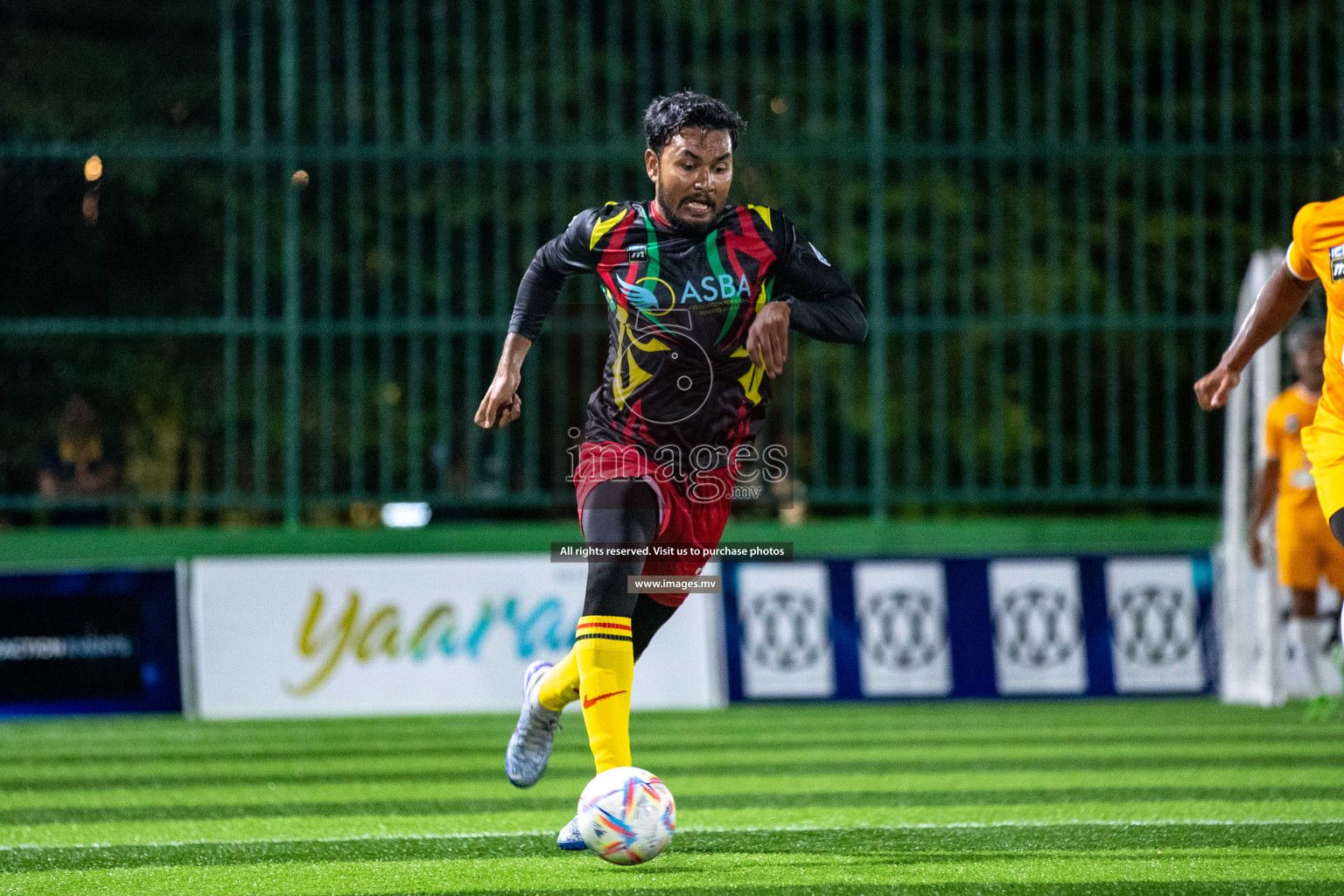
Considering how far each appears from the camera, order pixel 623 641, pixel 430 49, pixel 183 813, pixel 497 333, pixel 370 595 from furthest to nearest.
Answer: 1. pixel 430 49
2. pixel 497 333
3. pixel 370 595
4. pixel 183 813
5. pixel 623 641

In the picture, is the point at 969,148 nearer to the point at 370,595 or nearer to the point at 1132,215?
the point at 1132,215

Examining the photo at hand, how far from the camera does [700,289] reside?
4.86 metres

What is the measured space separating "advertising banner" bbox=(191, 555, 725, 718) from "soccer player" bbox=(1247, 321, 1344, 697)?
3083 mm

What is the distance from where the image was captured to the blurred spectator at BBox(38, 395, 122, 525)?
1091 centimetres

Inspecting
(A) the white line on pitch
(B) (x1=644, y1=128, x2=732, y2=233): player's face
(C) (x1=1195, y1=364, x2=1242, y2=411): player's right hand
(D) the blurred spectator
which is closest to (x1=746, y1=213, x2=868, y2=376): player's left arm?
(B) (x1=644, y1=128, x2=732, y2=233): player's face

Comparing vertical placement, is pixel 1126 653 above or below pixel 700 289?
below

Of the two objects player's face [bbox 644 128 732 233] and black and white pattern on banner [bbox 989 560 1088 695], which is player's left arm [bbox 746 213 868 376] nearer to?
player's face [bbox 644 128 732 233]

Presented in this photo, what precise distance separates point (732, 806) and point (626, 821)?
6.14 ft

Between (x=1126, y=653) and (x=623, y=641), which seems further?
(x=1126, y=653)

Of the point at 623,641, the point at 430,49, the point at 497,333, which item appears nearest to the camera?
the point at 623,641

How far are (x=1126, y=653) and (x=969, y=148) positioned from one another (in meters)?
3.24

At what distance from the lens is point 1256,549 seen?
10.1m

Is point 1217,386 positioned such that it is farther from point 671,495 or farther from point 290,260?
point 290,260

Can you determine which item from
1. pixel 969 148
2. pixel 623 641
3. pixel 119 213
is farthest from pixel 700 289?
pixel 119 213
